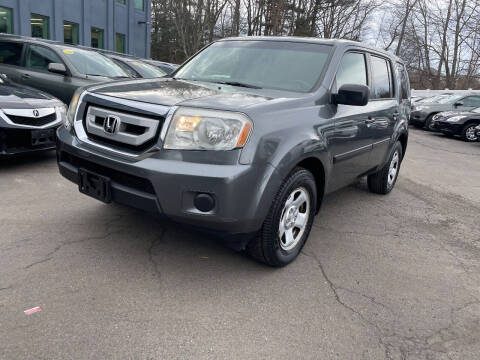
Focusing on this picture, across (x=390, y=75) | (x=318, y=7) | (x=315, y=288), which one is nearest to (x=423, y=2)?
(x=318, y=7)

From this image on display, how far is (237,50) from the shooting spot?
4215mm

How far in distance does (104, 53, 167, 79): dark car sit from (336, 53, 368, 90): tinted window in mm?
5479

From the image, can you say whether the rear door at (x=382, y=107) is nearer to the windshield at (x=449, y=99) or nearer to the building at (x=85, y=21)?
the windshield at (x=449, y=99)

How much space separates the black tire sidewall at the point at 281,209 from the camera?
3.06 metres

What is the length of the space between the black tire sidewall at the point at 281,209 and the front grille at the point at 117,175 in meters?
0.87

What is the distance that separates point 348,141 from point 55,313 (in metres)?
2.73

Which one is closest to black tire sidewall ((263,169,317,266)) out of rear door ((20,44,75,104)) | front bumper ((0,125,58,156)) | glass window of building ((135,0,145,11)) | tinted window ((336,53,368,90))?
tinted window ((336,53,368,90))

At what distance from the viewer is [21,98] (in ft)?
17.9

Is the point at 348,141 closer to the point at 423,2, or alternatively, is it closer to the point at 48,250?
the point at 48,250

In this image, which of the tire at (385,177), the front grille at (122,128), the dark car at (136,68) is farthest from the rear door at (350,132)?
the dark car at (136,68)

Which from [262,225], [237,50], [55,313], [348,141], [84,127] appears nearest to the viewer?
[55,313]

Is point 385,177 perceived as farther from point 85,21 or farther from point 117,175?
point 85,21

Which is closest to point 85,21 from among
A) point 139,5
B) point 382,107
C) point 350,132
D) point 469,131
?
point 139,5

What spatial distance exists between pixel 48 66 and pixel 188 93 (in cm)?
506
